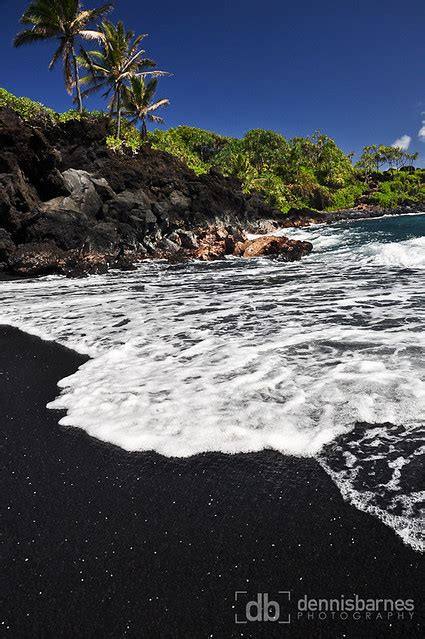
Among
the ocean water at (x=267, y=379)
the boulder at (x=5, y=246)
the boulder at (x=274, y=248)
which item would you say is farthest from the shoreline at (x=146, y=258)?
the ocean water at (x=267, y=379)

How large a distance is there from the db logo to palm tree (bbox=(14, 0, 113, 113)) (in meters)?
28.1

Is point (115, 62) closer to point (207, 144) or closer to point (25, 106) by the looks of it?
point (25, 106)

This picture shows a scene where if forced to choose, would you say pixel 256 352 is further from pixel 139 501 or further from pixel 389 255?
pixel 389 255

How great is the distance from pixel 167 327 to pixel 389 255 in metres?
10.4

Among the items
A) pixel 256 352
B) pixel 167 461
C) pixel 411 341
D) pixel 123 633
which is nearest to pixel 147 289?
pixel 256 352

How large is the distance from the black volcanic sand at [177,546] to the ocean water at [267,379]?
0.52ft

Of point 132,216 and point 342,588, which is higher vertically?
point 132,216

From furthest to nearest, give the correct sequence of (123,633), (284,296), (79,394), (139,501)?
(284,296) → (79,394) → (139,501) → (123,633)

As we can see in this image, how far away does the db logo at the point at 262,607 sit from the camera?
1.34m

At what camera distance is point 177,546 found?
1656 mm

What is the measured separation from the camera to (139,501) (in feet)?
6.39

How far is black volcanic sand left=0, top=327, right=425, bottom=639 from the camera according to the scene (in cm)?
135

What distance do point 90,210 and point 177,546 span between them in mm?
15621

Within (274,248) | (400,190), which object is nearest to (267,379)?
(274,248)
